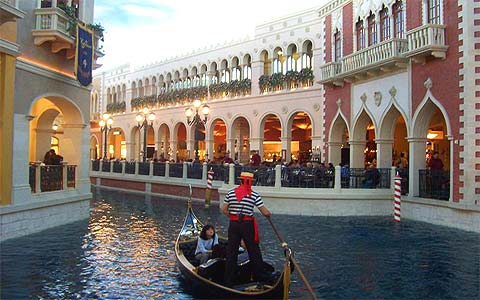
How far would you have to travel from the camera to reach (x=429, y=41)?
12203mm

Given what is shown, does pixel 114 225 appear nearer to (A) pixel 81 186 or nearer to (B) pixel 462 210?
(A) pixel 81 186

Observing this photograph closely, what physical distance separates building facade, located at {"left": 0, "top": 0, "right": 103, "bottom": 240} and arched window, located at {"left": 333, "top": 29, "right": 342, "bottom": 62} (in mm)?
8850

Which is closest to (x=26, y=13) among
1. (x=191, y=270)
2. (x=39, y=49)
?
(x=39, y=49)

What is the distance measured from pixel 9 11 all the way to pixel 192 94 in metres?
16.6

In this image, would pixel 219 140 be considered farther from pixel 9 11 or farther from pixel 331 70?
pixel 9 11

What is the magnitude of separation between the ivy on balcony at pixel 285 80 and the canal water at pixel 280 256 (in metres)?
8.01

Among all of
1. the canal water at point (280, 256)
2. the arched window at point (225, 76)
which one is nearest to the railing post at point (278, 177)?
the canal water at point (280, 256)

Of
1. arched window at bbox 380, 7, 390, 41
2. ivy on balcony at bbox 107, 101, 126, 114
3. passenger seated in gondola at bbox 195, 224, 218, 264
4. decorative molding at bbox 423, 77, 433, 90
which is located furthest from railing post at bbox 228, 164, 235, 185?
ivy on balcony at bbox 107, 101, 126, 114

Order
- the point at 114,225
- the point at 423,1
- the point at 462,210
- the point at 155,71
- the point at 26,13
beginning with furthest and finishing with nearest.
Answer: the point at 155,71 → the point at 423,1 → the point at 114,225 → the point at 462,210 → the point at 26,13

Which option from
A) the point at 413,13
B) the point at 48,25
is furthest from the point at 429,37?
the point at 48,25

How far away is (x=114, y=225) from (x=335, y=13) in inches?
434

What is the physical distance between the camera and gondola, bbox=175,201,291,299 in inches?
214

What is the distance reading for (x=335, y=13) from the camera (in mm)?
18047

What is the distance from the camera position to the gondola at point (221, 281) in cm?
544
